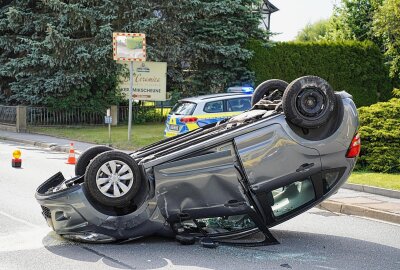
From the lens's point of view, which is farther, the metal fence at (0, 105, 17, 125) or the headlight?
the metal fence at (0, 105, 17, 125)

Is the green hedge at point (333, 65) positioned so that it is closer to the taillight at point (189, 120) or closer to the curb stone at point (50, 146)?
the curb stone at point (50, 146)

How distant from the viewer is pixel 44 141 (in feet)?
68.9

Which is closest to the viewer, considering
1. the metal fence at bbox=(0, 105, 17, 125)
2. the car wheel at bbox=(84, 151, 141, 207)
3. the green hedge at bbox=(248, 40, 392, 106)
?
the car wheel at bbox=(84, 151, 141, 207)

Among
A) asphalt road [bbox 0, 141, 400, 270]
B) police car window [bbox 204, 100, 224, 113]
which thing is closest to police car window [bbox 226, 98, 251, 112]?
police car window [bbox 204, 100, 224, 113]

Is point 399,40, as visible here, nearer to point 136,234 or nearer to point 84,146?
point 84,146

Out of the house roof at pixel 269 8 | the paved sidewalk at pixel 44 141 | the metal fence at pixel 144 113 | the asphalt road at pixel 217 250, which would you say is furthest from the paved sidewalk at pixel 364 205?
the house roof at pixel 269 8

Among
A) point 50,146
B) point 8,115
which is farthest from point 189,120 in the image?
point 8,115

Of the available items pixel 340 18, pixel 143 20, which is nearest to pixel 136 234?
pixel 143 20

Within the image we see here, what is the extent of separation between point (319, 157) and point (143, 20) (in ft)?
66.7

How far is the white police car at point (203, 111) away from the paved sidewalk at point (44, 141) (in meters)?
3.20

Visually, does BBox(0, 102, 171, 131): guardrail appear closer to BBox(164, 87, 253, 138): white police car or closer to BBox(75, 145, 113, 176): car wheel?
BBox(164, 87, 253, 138): white police car

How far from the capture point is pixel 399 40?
80.8 ft

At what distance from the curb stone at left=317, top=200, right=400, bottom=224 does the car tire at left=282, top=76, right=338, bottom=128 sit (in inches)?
109

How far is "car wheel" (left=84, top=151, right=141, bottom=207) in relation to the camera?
257 inches
